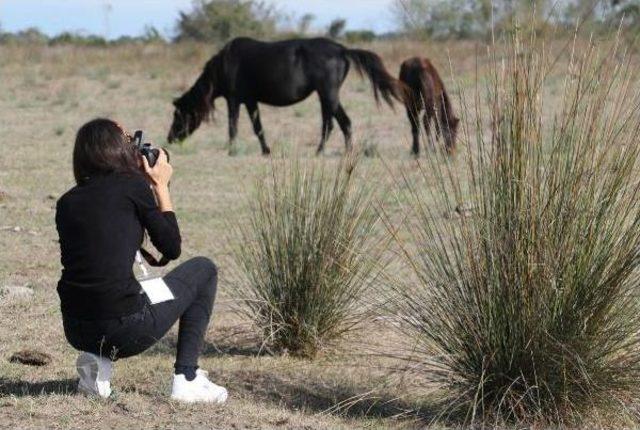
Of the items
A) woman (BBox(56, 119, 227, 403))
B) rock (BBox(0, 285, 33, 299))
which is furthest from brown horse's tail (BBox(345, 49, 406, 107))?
woman (BBox(56, 119, 227, 403))

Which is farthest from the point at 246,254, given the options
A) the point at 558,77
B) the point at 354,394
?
the point at 558,77

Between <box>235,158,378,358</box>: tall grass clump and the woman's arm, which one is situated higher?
the woman's arm

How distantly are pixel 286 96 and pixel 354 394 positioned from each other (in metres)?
10.7

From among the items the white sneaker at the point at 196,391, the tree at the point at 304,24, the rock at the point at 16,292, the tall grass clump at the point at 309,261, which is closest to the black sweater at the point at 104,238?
the white sneaker at the point at 196,391

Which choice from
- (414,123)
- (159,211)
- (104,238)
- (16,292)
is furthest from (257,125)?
(104,238)

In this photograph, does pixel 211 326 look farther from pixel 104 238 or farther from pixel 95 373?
pixel 104 238

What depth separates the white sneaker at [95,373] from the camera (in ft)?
15.8

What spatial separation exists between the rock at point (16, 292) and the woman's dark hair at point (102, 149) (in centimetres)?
255

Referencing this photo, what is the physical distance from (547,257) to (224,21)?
3968 cm

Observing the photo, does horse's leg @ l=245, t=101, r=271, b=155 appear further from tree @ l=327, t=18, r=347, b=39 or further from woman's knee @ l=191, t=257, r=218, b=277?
tree @ l=327, t=18, r=347, b=39

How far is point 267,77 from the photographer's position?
15.7 m

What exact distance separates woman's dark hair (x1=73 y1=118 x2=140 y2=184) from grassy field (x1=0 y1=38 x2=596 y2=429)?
92cm

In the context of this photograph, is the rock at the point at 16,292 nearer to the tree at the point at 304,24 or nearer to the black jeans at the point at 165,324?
the black jeans at the point at 165,324

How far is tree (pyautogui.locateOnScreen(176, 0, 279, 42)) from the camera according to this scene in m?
43.0
